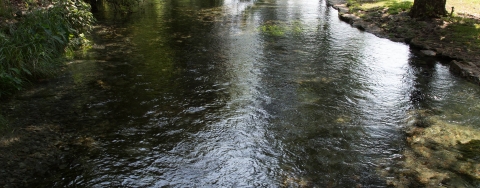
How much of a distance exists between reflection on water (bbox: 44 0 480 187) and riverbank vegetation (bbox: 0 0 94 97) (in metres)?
0.66

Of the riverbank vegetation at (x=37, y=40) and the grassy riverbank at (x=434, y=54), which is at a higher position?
the riverbank vegetation at (x=37, y=40)

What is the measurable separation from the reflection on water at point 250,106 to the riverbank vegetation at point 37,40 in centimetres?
66

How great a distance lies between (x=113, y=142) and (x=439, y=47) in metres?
9.19

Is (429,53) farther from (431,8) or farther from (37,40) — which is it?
(37,40)

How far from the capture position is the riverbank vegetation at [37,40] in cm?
714

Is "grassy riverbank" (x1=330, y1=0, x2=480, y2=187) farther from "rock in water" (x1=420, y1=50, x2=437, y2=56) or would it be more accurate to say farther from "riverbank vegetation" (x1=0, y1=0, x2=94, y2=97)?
"riverbank vegetation" (x1=0, y1=0, x2=94, y2=97)

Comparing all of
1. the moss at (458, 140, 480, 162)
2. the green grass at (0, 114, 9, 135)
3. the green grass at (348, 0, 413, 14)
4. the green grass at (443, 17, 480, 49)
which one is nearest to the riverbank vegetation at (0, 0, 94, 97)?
the green grass at (0, 114, 9, 135)

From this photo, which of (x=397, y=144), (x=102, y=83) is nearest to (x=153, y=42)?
(x=102, y=83)

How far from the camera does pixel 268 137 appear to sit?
5.61m

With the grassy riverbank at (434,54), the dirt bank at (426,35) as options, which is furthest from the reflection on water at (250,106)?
the dirt bank at (426,35)

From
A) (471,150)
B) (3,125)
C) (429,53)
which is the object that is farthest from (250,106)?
(429,53)

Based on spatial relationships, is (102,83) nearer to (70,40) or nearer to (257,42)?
(70,40)

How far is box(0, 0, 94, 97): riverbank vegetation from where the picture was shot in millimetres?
7145

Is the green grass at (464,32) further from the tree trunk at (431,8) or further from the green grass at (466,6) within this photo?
the green grass at (466,6)
